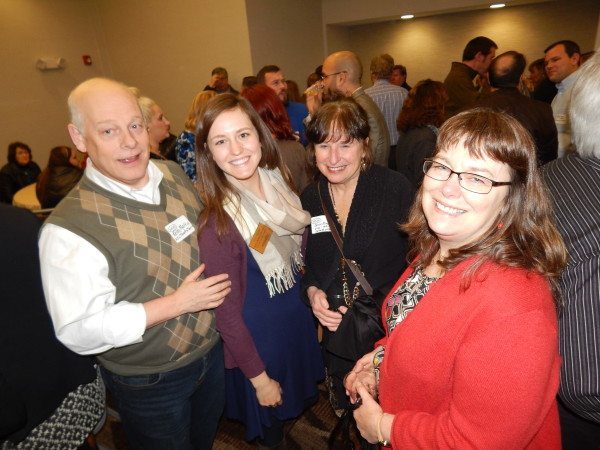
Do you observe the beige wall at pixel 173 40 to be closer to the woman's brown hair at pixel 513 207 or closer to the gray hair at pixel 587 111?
the gray hair at pixel 587 111

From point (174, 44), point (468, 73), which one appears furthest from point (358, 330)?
point (174, 44)

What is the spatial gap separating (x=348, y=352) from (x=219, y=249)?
0.71 metres

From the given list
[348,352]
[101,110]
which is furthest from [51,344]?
[348,352]

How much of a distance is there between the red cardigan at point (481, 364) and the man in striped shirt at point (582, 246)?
15 cm

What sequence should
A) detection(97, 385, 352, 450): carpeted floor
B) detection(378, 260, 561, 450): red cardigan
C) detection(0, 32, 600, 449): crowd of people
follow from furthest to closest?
detection(97, 385, 352, 450): carpeted floor
detection(0, 32, 600, 449): crowd of people
detection(378, 260, 561, 450): red cardigan

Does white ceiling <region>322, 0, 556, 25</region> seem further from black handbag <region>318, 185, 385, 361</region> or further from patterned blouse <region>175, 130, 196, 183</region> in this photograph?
black handbag <region>318, 185, 385, 361</region>

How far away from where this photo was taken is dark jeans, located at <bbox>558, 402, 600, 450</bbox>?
121cm

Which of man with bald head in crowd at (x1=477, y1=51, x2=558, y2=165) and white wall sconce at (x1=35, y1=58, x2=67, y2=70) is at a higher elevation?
white wall sconce at (x1=35, y1=58, x2=67, y2=70)

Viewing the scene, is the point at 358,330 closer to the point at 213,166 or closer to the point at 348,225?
the point at 348,225

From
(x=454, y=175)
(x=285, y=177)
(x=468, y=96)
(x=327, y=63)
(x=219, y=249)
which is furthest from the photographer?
(x=468, y=96)

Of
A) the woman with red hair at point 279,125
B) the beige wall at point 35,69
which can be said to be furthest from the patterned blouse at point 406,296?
the beige wall at point 35,69

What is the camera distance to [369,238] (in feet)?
5.17

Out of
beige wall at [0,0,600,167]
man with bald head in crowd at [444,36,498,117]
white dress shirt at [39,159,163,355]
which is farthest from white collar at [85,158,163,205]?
beige wall at [0,0,600,167]

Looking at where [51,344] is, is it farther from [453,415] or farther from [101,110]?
[453,415]
